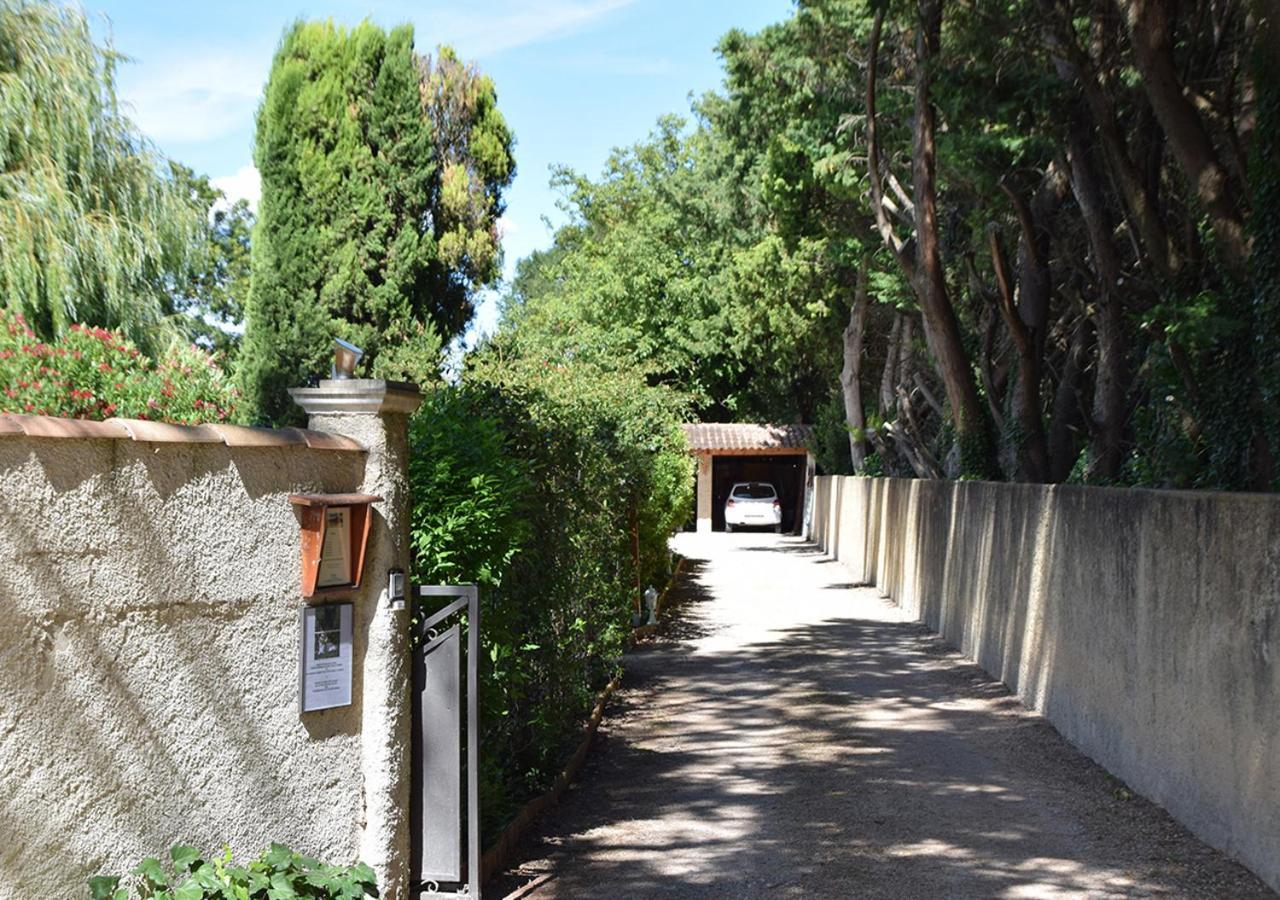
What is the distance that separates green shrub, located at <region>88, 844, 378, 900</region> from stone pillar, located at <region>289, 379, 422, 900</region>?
25 cm

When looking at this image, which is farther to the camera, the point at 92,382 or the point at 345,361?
the point at 92,382

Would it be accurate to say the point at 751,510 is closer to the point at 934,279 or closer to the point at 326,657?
the point at 934,279

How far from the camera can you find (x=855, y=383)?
3375 centimetres

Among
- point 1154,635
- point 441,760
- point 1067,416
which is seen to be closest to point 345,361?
point 441,760

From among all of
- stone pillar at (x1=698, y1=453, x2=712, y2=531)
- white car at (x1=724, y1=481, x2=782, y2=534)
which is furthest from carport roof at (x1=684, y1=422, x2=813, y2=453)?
white car at (x1=724, y1=481, x2=782, y2=534)

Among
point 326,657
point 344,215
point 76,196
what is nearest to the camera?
point 326,657

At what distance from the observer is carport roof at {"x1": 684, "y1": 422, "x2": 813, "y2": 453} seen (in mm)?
45781

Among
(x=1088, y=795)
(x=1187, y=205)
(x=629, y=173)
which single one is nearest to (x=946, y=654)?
(x=1187, y=205)

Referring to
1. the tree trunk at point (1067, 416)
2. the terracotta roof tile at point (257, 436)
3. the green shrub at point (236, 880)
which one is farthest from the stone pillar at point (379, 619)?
the tree trunk at point (1067, 416)

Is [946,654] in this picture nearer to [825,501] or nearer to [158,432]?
[158,432]

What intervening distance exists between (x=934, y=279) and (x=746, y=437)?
29.9 m

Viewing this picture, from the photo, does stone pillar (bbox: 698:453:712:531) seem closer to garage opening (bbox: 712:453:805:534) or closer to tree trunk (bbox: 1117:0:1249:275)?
garage opening (bbox: 712:453:805:534)

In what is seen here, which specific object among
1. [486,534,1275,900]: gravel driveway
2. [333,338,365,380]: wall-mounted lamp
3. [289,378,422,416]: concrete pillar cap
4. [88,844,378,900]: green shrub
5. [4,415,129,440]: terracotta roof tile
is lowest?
[486,534,1275,900]: gravel driveway

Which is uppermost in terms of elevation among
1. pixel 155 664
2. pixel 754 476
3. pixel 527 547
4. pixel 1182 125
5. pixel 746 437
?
pixel 1182 125
